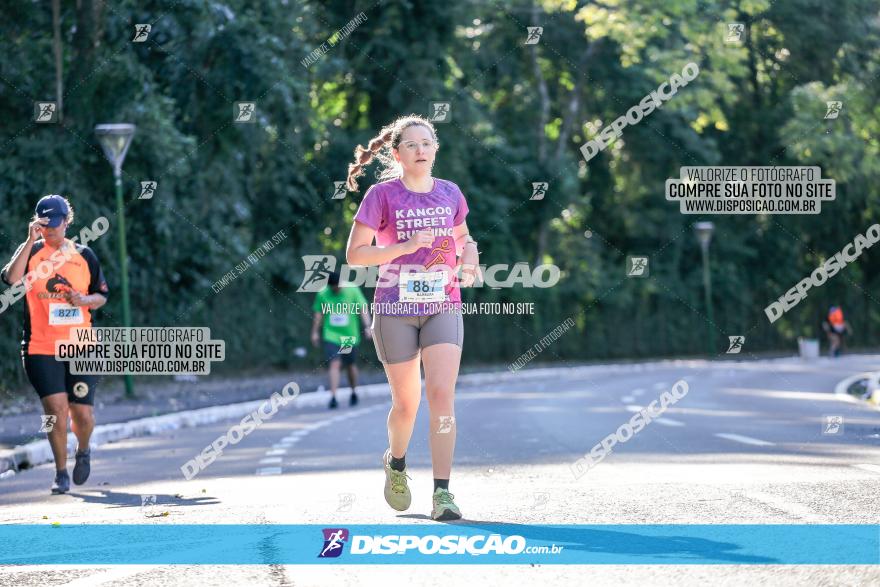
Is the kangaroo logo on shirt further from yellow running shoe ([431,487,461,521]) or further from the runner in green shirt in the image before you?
the runner in green shirt

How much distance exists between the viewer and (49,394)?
11.6m

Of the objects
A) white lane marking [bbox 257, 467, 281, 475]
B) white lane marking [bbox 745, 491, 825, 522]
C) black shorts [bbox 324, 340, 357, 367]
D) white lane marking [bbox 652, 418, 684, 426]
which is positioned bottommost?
white lane marking [bbox 652, 418, 684, 426]

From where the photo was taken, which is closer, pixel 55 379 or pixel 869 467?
pixel 869 467

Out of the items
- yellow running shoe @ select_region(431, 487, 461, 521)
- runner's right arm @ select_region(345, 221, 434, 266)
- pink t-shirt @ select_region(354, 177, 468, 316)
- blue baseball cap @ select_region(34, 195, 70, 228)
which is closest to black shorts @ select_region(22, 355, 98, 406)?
blue baseball cap @ select_region(34, 195, 70, 228)

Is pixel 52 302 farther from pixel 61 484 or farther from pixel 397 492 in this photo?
pixel 397 492

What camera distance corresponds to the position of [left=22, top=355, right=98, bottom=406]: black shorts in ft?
37.9

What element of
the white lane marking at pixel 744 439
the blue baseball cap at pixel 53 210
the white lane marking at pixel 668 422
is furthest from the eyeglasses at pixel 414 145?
the white lane marking at pixel 668 422

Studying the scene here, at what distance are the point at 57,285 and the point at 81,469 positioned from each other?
4.63 feet

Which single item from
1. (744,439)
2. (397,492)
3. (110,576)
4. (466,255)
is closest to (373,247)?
(466,255)

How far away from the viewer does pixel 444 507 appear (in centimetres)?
807

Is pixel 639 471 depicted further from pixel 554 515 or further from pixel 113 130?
pixel 113 130

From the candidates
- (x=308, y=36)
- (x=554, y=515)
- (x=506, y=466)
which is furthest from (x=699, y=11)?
(x=554, y=515)

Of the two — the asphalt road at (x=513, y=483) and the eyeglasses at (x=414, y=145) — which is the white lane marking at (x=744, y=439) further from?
the eyeglasses at (x=414, y=145)

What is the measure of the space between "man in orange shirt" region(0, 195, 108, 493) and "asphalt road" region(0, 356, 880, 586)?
0.70 meters
